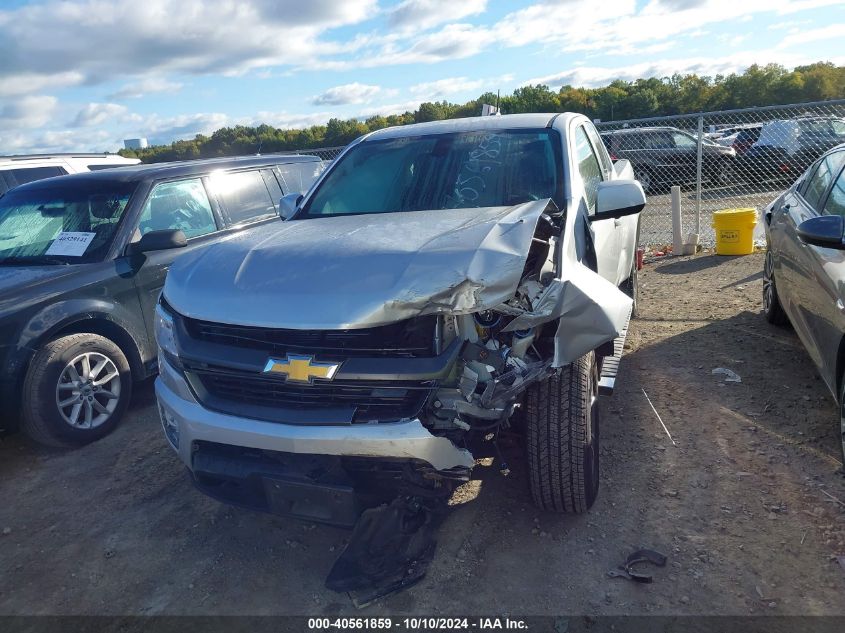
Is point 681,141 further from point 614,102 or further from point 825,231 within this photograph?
point 614,102

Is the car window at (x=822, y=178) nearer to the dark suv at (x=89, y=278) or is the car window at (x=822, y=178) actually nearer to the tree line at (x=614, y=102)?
the dark suv at (x=89, y=278)

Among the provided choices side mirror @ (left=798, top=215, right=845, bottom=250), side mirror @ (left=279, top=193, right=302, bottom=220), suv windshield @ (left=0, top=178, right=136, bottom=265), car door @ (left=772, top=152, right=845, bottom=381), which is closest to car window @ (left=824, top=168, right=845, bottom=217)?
car door @ (left=772, top=152, right=845, bottom=381)

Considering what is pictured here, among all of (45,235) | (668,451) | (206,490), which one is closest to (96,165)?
(45,235)

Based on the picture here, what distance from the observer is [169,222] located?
5.26 meters

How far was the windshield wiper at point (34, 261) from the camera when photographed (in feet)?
15.4

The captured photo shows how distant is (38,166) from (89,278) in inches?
246

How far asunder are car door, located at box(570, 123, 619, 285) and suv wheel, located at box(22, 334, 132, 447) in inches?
135

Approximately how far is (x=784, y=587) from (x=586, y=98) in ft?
87.2

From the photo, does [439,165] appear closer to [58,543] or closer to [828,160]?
[828,160]

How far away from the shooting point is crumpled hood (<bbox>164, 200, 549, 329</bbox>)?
243 centimetres

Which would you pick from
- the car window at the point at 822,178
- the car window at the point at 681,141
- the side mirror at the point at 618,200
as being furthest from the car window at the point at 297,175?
the car window at the point at 681,141

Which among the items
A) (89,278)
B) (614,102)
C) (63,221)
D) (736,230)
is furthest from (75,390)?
(614,102)

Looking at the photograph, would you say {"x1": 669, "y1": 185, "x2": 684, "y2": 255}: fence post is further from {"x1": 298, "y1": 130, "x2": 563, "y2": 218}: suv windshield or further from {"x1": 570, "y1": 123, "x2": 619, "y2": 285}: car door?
{"x1": 298, "y1": 130, "x2": 563, "y2": 218}: suv windshield

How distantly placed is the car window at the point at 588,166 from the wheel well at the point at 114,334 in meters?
3.42
